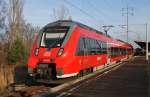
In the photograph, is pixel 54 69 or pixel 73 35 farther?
pixel 73 35

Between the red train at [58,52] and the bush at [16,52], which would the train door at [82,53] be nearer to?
the red train at [58,52]

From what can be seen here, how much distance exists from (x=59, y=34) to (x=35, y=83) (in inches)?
122

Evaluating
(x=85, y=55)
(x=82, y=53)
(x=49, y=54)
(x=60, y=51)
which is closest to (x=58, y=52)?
(x=60, y=51)

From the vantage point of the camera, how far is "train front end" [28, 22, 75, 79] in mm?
19906

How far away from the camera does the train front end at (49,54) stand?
19906 millimetres

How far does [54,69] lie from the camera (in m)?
20.0

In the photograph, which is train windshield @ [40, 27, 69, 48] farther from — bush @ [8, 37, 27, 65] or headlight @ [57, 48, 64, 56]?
bush @ [8, 37, 27, 65]

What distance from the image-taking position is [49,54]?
20.3 metres

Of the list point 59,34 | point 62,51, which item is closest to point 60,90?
point 62,51

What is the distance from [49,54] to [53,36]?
142cm

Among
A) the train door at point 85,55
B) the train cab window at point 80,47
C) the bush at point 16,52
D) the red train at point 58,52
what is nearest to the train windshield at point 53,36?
the red train at point 58,52

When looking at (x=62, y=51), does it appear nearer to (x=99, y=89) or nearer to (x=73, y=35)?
(x=73, y=35)

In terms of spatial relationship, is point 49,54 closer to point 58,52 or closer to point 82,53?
point 58,52

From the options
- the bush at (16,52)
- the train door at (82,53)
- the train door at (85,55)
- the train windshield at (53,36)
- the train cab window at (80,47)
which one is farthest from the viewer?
the bush at (16,52)
